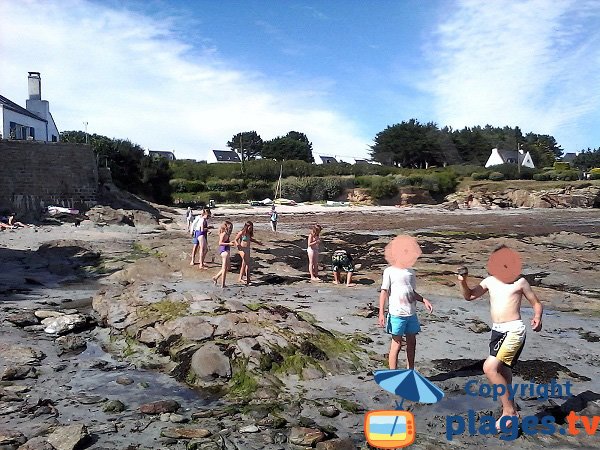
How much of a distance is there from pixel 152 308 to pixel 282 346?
9.03ft

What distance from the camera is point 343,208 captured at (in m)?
51.9

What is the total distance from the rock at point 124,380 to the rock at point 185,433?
1458 mm

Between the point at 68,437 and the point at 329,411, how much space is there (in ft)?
7.75

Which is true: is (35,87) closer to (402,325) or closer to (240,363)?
(240,363)

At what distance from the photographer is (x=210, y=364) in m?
6.41

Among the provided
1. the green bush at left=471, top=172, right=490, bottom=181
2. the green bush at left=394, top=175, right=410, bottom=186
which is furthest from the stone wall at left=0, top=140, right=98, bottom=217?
the green bush at left=471, top=172, right=490, bottom=181

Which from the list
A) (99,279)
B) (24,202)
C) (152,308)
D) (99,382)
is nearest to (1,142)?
(24,202)

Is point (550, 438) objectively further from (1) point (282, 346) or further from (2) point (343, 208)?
(2) point (343, 208)

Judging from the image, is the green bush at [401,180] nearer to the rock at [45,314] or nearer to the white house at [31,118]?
the white house at [31,118]

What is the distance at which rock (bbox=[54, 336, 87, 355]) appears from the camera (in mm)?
7488

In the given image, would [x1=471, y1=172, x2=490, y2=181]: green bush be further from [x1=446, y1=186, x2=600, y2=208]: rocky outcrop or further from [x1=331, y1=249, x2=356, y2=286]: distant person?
[x1=331, y1=249, x2=356, y2=286]: distant person

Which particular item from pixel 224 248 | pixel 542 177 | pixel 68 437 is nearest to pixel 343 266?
pixel 224 248

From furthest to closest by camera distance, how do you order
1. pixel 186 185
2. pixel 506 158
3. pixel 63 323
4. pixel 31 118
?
pixel 506 158
pixel 186 185
pixel 31 118
pixel 63 323

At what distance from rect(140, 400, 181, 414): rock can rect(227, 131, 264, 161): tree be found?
103933 millimetres
